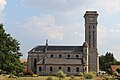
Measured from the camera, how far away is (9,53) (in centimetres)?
4250

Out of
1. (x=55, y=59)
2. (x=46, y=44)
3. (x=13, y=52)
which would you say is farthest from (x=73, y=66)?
(x=13, y=52)

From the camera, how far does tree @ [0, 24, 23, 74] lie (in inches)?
1634

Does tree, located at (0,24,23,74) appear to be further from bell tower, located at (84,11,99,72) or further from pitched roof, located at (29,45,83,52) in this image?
bell tower, located at (84,11,99,72)

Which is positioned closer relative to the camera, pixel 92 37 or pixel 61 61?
pixel 61 61

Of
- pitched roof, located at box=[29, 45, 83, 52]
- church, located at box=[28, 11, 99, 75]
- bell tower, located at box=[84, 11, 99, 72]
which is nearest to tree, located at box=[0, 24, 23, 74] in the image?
church, located at box=[28, 11, 99, 75]

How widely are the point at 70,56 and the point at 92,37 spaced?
30.4 ft

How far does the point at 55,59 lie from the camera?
314ft

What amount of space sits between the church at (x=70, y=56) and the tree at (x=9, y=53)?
49145 mm

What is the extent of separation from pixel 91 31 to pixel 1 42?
59334 mm

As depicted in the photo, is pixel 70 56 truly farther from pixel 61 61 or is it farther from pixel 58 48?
pixel 58 48

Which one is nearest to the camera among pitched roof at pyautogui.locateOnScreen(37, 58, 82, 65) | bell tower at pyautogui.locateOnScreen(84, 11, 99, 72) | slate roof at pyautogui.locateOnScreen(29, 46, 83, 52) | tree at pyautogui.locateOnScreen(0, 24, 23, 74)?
tree at pyautogui.locateOnScreen(0, 24, 23, 74)

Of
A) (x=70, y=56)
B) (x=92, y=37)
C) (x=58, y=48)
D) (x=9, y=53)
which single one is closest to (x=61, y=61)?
(x=70, y=56)

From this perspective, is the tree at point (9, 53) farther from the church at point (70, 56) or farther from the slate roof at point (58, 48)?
the slate roof at point (58, 48)

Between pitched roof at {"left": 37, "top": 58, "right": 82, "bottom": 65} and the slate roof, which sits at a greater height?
the slate roof
